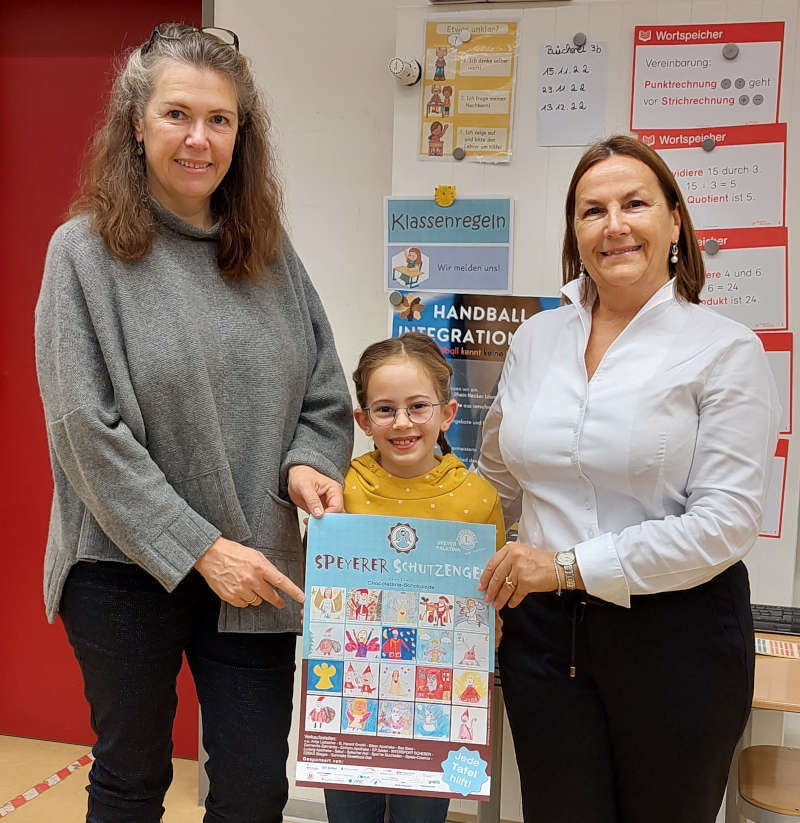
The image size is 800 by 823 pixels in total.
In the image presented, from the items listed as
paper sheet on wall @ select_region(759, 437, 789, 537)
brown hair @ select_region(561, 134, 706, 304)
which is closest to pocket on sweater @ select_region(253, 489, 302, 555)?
brown hair @ select_region(561, 134, 706, 304)

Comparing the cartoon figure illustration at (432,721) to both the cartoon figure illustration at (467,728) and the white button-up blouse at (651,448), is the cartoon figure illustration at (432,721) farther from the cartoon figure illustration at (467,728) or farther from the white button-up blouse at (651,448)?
the white button-up blouse at (651,448)

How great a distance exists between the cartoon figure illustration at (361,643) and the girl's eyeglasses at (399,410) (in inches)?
15.1

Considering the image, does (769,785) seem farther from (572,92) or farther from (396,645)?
(572,92)

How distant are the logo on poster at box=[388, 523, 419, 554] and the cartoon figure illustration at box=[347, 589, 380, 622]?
0.30 feet

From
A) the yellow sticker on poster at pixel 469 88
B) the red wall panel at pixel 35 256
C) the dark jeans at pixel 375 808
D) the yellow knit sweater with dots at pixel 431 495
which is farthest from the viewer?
the red wall panel at pixel 35 256

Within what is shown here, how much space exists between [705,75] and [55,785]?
2.79m

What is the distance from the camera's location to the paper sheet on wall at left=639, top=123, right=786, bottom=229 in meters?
2.21

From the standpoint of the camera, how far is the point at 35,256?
2982 millimetres

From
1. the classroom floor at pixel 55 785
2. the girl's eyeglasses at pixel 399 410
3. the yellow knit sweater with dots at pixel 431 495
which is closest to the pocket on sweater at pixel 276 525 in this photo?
the yellow knit sweater with dots at pixel 431 495

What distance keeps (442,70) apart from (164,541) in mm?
1524

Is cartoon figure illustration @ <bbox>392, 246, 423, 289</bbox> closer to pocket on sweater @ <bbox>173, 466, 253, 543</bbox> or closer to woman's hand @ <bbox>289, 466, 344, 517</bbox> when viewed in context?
woman's hand @ <bbox>289, 466, 344, 517</bbox>

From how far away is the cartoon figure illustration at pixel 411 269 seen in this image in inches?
96.6

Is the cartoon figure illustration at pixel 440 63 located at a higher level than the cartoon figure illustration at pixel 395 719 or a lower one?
higher

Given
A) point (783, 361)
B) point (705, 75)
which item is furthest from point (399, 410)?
point (705, 75)
